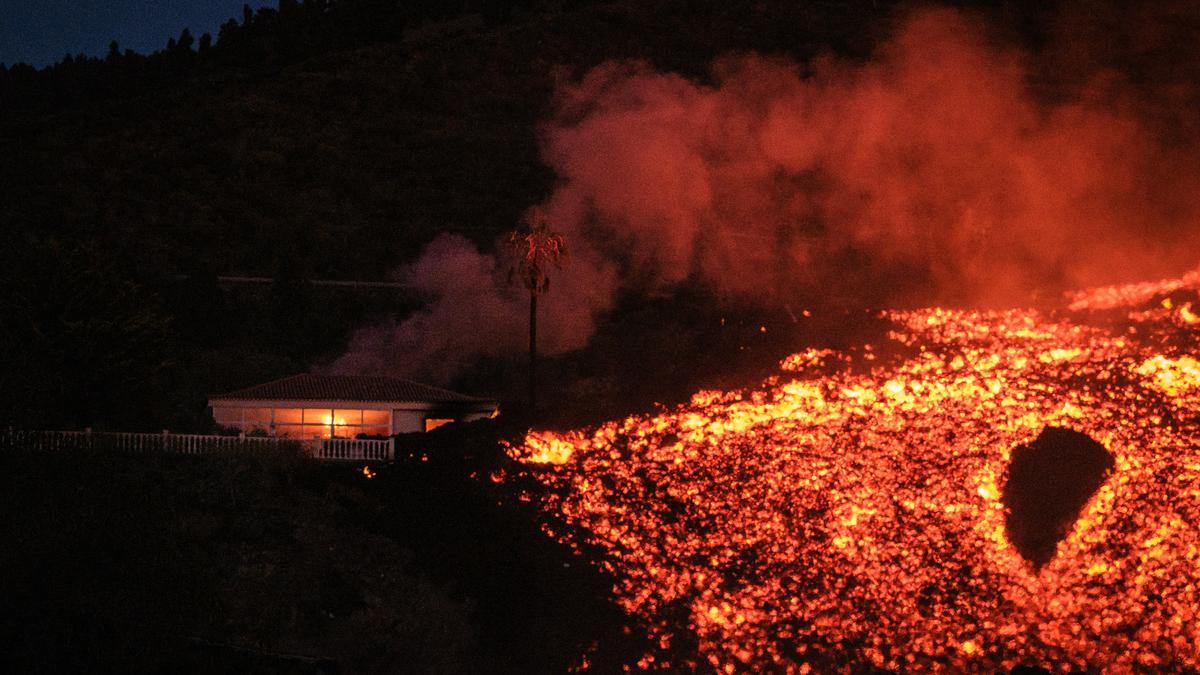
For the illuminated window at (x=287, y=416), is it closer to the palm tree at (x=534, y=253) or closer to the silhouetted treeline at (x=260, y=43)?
the palm tree at (x=534, y=253)

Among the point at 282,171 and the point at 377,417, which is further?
the point at 282,171

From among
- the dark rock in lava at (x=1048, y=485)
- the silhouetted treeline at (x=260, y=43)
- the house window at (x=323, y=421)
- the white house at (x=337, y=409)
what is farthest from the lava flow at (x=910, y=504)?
the silhouetted treeline at (x=260, y=43)

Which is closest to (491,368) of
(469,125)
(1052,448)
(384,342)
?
(384,342)

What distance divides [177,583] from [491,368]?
66.9 ft

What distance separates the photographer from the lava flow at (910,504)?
22812 millimetres

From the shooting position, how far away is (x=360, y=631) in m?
24.0

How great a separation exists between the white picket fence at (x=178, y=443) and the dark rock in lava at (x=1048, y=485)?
43.3 ft

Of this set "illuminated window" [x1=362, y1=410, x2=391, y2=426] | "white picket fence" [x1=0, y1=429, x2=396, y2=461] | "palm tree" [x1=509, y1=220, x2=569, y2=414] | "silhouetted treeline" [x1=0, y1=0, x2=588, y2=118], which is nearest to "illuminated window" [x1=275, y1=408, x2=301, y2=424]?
"illuminated window" [x1=362, y1=410, x2=391, y2=426]

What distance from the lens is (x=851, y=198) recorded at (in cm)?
6000

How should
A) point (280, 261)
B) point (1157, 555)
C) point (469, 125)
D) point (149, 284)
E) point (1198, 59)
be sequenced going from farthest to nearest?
point (469, 125), point (1198, 59), point (280, 261), point (149, 284), point (1157, 555)

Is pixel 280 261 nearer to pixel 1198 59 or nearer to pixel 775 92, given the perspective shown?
pixel 775 92

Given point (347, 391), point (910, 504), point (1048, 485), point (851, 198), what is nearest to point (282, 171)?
point (851, 198)

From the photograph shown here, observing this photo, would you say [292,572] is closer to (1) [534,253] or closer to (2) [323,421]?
(2) [323,421]

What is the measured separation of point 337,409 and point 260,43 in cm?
7626
